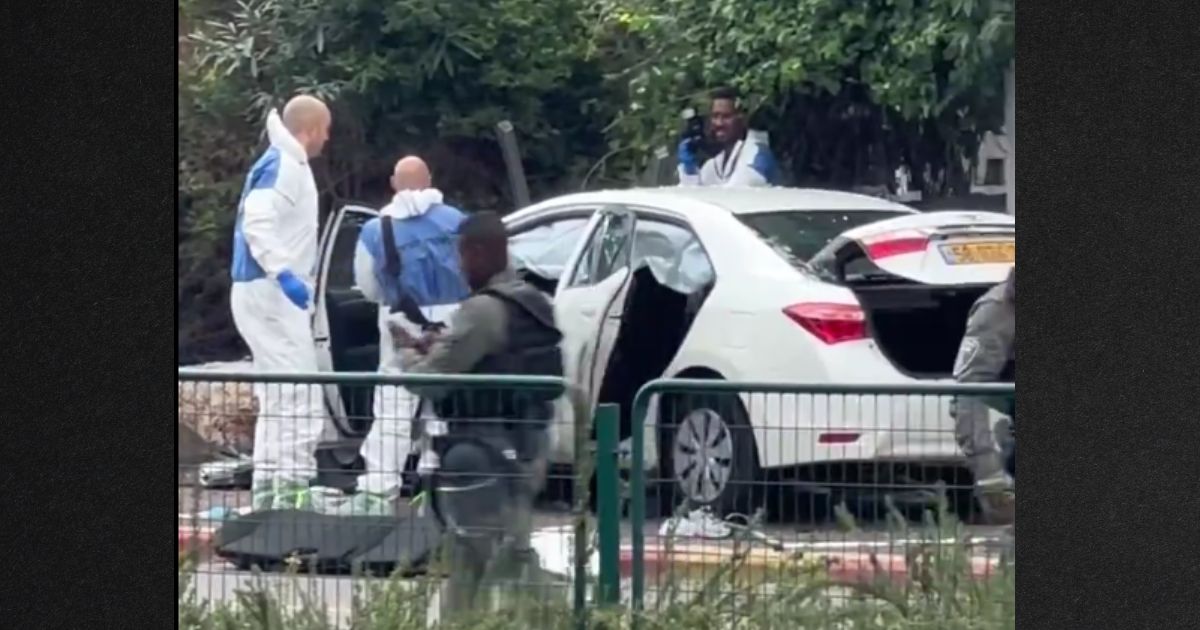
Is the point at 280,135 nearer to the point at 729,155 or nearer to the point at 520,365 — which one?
the point at 520,365

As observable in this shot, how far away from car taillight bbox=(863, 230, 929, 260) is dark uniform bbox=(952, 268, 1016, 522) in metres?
0.16

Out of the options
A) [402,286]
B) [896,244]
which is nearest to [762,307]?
[896,244]

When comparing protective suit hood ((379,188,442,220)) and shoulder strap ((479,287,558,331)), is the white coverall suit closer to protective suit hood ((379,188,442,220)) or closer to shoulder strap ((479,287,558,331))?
protective suit hood ((379,188,442,220))

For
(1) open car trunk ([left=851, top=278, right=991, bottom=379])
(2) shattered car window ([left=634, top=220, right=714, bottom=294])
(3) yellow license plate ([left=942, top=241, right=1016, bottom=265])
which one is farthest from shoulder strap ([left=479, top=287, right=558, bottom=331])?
(3) yellow license plate ([left=942, top=241, right=1016, bottom=265])

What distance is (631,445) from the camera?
3.63 meters

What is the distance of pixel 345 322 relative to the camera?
3725mm

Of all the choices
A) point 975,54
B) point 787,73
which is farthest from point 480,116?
point 975,54

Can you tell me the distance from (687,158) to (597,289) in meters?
0.31

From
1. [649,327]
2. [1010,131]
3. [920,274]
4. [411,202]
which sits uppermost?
[1010,131]

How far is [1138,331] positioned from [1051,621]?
1.85ft

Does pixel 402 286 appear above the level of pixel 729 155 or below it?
below

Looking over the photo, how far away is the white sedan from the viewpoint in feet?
11.5
